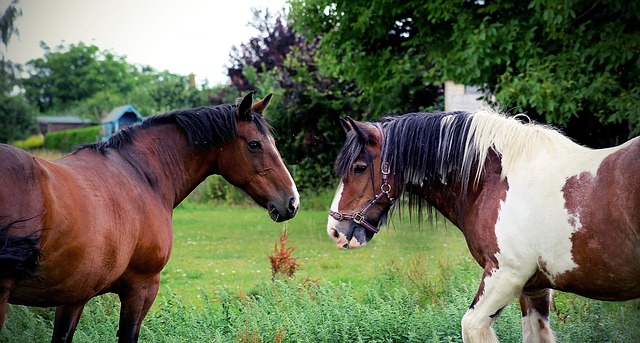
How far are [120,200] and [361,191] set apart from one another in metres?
1.49

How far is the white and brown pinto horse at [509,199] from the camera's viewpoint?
3.48 metres

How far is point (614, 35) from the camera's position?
8.82 meters

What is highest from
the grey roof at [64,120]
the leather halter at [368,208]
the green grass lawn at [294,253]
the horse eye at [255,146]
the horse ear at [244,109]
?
the horse ear at [244,109]

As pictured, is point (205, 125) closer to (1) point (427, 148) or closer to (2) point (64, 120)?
(1) point (427, 148)

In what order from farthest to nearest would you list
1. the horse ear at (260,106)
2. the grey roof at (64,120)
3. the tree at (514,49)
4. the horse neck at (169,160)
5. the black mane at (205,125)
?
the grey roof at (64,120) → the tree at (514,49) → the horse ear at (260,106) → the black mane at (205,125) → the horse neck at (169,160)

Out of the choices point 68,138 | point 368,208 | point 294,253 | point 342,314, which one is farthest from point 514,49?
point 68,138

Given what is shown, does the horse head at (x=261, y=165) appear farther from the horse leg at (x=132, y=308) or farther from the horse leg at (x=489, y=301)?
the horse leg at (x=489, y=301)

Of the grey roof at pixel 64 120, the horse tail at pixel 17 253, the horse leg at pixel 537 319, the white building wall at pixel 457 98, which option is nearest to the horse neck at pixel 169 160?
the horse tail at pixel 17 253

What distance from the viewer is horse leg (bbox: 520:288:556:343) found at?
418 cm

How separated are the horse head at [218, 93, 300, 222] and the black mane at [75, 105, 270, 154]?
0.04 m

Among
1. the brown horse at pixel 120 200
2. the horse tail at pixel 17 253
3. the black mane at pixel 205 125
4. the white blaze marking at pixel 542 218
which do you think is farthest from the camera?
the black mane at pixel 205 125

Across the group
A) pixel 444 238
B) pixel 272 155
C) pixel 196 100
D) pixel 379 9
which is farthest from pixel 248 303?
pixel 196 100

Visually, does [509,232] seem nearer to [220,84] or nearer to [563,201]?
[563,201]

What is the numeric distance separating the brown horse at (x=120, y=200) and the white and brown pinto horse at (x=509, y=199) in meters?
0.67
